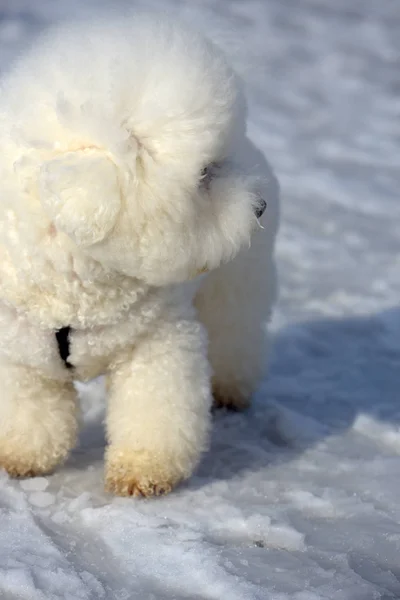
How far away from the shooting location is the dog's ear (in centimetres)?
244

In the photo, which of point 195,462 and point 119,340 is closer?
point 119,340

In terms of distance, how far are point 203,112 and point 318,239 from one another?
131 inches

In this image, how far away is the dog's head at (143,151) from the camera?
2465mm

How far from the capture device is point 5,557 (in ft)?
8.23

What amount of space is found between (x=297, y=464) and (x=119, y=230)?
4.23 feet

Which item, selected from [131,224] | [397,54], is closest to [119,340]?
[131,224]

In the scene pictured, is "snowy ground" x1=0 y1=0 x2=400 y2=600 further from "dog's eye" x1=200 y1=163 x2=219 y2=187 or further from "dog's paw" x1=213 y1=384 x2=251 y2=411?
"dog's eye" x1=200 y1=163 x2=219 y2=187

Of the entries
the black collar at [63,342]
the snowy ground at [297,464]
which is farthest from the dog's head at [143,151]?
the snowy ground at [297,464]

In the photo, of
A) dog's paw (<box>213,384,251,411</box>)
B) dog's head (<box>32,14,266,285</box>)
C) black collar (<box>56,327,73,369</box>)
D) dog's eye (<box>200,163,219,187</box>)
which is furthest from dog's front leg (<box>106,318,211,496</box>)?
dog's paw (<box>213,384,251,411</box>)

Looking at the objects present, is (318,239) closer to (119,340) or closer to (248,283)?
(248,283)

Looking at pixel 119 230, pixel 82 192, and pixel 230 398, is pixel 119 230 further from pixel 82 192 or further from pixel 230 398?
pixel 230 398

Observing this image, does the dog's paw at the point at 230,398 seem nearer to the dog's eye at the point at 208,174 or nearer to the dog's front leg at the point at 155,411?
the dog's front leg at the point at 155,411

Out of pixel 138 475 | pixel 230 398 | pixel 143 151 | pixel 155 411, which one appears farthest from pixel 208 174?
pixel 230 398

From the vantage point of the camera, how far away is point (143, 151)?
8.25ft
